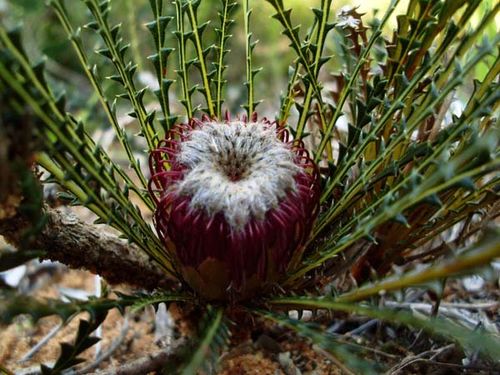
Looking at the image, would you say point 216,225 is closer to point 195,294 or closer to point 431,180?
point 195,294

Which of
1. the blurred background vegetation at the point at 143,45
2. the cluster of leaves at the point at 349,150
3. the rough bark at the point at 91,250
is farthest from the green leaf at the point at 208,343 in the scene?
the blurred background vegetation at the point at 143,45

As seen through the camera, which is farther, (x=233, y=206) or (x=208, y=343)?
(x=233, y=206)

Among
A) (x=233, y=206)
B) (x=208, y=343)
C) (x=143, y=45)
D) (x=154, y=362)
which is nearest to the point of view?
(x=208, y=343)

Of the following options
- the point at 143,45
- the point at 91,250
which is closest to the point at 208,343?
the point at 91,250

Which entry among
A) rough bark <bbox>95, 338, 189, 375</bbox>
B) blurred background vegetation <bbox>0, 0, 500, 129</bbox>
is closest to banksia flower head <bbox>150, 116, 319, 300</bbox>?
rough bark <bbox>95, 338, 189, 375</bbox>

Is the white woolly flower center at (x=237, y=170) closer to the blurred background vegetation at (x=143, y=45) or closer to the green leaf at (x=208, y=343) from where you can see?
the green leaf at (x=208, y=343)

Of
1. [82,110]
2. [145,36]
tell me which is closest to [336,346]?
[82,110]

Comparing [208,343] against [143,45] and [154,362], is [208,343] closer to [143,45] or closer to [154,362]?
[154,362]

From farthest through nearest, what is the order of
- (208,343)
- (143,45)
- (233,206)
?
(143,45) → (233,206) → (208,343)
